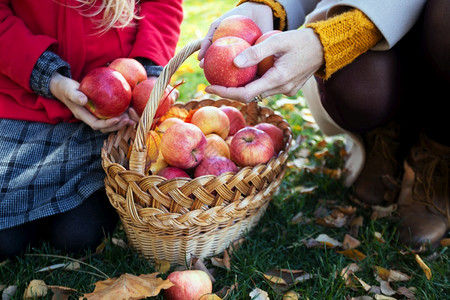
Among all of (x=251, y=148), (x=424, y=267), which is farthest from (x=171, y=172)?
(x=424, y=267)

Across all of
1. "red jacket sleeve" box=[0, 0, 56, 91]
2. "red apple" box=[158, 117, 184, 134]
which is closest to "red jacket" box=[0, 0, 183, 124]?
"red jacket sleeve" box=[0, 0, 56, 91]

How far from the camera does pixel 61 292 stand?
1188mm

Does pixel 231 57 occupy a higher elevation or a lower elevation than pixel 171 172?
higher

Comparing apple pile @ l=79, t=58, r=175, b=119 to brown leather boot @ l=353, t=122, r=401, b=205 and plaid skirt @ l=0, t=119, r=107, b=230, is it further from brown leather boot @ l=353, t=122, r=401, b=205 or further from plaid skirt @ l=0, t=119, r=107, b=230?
brown leather boot @ l=353, t=122, r=401, b=205

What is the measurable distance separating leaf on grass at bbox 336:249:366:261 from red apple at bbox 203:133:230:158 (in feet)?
1.63

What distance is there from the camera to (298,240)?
1.44 meters

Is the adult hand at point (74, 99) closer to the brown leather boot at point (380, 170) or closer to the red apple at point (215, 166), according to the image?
the red apple at point (215, 166)

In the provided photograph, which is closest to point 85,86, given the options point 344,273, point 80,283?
point 80,283

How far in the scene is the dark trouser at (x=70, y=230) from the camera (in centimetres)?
136

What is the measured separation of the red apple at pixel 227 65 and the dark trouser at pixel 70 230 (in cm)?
64

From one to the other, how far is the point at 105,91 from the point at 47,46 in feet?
0.83

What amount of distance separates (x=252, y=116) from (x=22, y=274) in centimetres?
101

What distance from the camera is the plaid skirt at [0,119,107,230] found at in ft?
4.48

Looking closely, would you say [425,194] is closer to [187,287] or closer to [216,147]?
[216,147]
